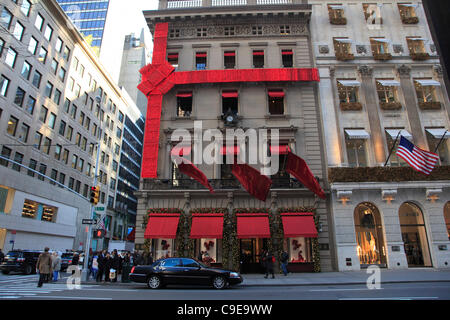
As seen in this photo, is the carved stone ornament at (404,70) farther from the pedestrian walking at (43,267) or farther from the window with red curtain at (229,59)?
the pedestrian walking at (43,267)

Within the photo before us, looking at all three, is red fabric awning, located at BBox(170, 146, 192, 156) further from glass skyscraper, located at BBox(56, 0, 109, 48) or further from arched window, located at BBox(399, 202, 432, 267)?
glass skyscraper, located at BBox(56, 0, 109, 48)

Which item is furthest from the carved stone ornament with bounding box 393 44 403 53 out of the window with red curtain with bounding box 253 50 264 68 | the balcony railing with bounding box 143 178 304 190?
the balcony railing with bounding box 143 178 304 190

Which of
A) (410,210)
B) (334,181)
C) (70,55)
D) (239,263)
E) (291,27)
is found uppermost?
(70,55)

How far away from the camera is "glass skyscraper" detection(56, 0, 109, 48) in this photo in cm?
8619

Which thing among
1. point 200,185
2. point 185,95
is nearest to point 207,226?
point 200,185

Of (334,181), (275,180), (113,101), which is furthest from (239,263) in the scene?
(113,101)

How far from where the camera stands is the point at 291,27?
27656mm

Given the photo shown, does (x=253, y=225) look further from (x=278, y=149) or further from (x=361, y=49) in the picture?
(x=361, y=49)

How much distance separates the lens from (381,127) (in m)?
24.4

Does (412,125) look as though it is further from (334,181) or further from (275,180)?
(275,180)

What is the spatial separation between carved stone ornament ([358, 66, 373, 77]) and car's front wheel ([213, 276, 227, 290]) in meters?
22.3

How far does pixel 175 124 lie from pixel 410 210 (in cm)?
Result: 2100

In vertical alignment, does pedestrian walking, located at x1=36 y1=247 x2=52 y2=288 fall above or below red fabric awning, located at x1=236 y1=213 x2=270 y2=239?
below

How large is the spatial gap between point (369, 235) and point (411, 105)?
12146 mm
